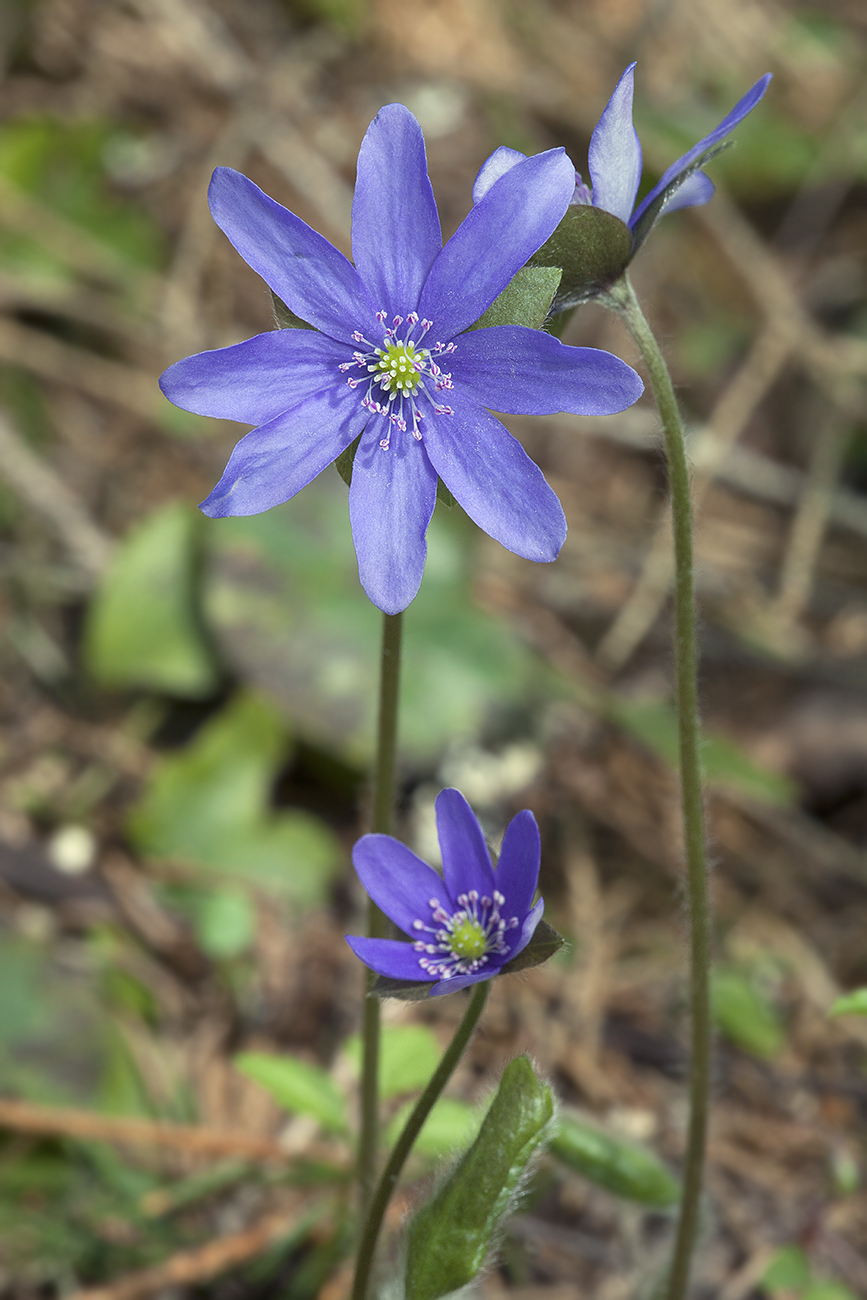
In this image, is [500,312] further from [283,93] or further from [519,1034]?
[283,93]

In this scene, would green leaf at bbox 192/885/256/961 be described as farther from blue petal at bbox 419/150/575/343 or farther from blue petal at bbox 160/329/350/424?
blue petal at bbox 419/150/575/343

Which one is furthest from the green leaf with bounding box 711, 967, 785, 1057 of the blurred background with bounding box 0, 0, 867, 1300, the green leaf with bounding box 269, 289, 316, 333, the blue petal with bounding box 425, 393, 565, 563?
the green leaf with bounding box 269, 289, 316, 333

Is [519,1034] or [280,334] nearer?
[280,334]

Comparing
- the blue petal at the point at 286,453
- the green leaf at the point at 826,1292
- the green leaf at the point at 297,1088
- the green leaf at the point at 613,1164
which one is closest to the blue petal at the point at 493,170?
the blue petal at the point at 286,453

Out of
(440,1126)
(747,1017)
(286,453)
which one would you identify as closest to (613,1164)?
(440,1126)

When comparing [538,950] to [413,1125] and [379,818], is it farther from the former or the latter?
[379,818]

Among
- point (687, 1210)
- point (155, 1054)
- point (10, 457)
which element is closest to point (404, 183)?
point (687, 1210)

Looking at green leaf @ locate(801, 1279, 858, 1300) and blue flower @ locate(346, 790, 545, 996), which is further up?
blue flower @ locate(346, 790, 545, 996)
